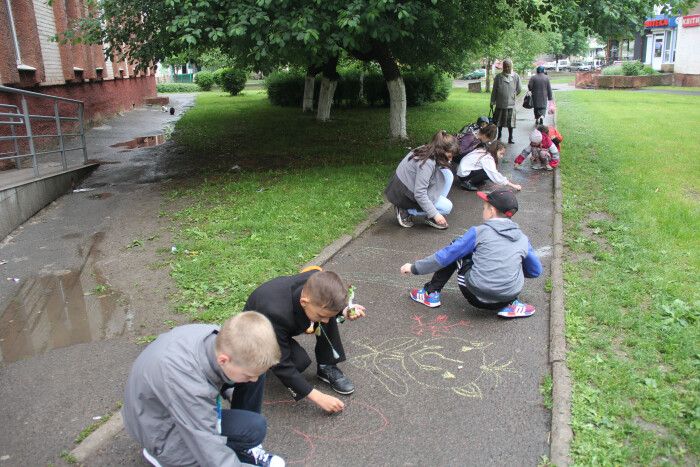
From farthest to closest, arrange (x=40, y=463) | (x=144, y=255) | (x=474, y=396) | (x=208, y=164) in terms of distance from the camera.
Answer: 1. (x=208, y=164)
2. (x=144, y=255)
3. (x=474, y=396)
4. (x=40, y=463)

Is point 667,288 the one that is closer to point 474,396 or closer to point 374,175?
point 474,396

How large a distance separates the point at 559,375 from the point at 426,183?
3195 millimetres

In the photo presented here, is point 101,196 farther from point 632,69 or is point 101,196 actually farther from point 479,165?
point 632,69

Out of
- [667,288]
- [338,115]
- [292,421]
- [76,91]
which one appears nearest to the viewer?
[292,421]

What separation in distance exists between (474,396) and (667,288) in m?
2.28

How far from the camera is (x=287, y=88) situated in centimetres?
2447

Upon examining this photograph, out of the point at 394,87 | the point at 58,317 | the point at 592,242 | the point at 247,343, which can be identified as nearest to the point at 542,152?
the point at 592,242

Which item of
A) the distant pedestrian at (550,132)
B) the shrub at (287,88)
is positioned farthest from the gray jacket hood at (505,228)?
the shrub at (287,88)

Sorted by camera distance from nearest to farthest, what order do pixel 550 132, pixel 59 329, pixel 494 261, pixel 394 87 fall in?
pixel 494 261
pixel 59 329
pixel 550 132
pixel 394 87

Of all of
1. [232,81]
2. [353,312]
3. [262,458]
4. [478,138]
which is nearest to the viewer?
[262,458]

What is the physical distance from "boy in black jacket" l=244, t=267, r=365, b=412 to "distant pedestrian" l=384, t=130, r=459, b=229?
3177mm

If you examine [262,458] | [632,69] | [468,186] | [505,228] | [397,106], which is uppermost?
[632,69]

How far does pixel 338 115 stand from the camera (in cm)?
2014

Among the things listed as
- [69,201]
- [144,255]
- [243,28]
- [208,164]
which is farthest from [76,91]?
[144,255]
